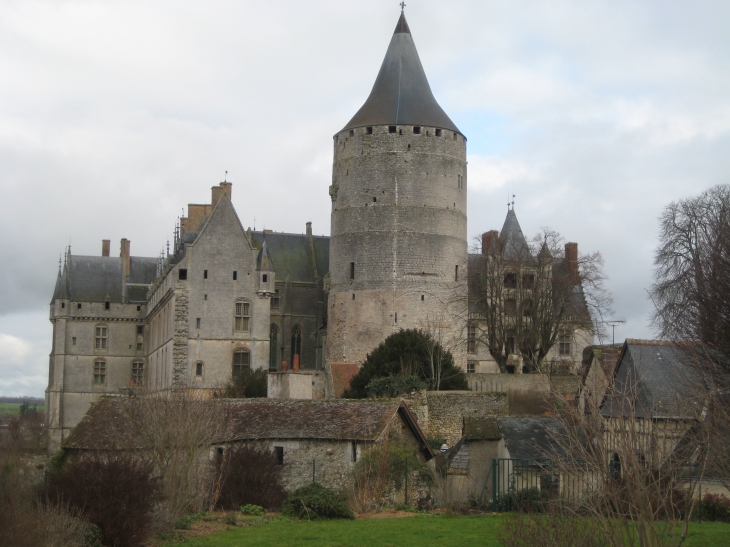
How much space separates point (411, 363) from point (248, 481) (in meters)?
17.1

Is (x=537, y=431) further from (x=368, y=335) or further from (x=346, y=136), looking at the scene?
(x=346, y=136)

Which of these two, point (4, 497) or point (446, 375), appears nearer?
point (4, 497)

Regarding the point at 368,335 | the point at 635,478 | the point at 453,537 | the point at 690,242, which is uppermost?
the point at 690,242

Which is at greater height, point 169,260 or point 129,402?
point 169,260

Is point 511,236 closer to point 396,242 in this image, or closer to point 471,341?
point 471,341

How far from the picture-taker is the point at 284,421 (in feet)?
78.6

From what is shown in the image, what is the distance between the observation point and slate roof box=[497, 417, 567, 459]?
878 inches

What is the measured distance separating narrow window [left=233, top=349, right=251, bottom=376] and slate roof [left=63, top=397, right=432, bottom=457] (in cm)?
1757

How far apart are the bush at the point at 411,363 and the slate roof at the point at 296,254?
12.4m

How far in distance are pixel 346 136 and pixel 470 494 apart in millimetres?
26794

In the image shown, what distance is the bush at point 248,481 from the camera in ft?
70.0

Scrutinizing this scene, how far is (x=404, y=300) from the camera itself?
44156mm

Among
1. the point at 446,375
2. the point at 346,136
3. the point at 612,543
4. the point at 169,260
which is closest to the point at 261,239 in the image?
the point at 169,260

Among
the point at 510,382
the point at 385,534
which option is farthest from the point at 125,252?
the point at 385,534
